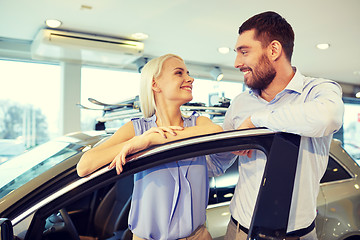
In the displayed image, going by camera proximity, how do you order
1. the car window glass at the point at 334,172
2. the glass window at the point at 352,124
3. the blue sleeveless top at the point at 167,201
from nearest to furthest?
the blue sleeveless top at the point at 167,201, the car window glass at the point at 334,172, the glass window at the point at 352,124

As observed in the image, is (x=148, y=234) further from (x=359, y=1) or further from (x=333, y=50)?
(x=333, y=50)

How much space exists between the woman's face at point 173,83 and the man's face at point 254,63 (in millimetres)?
261

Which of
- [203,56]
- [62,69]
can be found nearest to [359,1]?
[203,56]

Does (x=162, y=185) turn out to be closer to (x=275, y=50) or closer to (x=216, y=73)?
(x=275, y=50)

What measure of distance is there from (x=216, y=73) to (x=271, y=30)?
6.50m

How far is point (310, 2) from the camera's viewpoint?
416 cm

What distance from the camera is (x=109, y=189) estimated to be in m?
2.56

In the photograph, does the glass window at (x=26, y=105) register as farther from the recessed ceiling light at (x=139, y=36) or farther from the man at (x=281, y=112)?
the man at (x=281, y=112)

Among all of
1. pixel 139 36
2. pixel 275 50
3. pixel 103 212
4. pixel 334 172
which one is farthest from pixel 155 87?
pixel 139 36

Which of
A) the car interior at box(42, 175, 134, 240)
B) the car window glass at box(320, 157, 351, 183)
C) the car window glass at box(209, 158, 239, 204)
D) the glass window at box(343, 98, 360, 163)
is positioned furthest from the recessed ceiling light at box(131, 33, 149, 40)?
the glass window at box(343, 98, 360, 163)

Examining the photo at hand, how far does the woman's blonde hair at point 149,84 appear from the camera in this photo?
4.53 feet

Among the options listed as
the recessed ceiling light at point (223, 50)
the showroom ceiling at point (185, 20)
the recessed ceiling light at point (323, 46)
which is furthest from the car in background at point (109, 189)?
the recessed ceiling light at point (323, 46)

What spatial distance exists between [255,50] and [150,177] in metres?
0.71

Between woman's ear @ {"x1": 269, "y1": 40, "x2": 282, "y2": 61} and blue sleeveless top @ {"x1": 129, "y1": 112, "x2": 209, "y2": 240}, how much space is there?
582 millimetres
